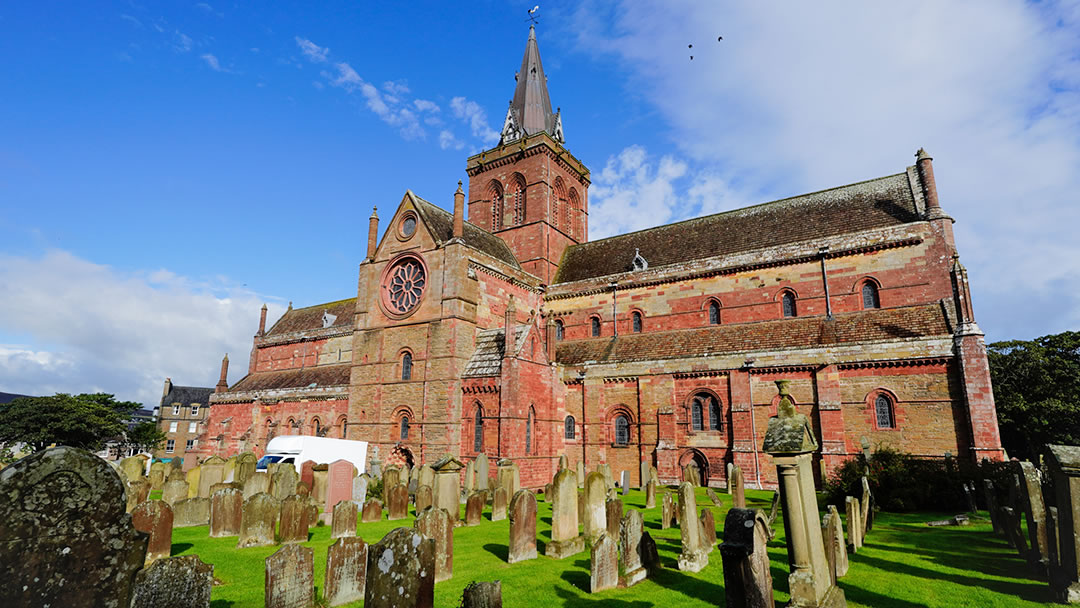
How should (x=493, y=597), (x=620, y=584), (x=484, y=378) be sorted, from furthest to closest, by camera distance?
1. (x=484, y=378)
2. (x=620, y=584)
3. (x=493, y=597)

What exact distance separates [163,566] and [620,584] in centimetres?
643

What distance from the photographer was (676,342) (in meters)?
25.2

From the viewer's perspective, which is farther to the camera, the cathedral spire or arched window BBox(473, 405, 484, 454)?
the cathedral spire

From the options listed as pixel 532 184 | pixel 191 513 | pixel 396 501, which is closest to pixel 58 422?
pixel 191 513

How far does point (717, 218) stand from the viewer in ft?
97.5

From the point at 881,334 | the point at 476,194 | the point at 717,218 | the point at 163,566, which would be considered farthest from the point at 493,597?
the point at 476,194

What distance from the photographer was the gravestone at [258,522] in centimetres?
1188

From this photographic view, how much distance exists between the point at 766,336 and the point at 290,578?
66.8 ft

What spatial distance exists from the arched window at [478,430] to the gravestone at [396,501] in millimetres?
7054

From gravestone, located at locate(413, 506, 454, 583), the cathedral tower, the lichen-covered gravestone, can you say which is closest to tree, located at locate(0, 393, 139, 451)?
the cathedral tower

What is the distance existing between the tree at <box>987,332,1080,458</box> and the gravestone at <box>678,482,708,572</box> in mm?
34169

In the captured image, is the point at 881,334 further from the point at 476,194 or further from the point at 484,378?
the point at 476,194

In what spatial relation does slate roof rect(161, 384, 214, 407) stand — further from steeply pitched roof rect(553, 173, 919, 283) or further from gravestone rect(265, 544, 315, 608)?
gravestone rect(265, 544, 315, 608)

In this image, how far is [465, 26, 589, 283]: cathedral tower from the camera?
33875 millimetres
